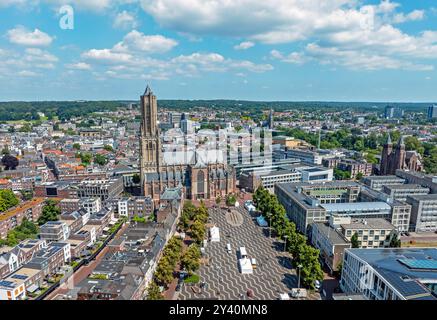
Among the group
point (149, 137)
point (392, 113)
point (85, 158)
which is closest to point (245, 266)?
point (149, 137)

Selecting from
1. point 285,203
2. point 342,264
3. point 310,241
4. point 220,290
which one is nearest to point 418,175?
point 285,203

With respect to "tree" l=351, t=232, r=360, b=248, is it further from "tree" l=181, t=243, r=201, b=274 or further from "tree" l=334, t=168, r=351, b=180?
"tree" l=334, t=168, r=351, b=180

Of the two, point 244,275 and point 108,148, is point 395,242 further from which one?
point 108,148

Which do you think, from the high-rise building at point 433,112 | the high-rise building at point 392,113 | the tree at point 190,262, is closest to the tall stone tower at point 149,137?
the tree at point 190,262

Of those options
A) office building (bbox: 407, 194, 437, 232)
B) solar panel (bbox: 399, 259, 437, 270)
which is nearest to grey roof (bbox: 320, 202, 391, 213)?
office building (bbox: 407, 194, 437, 232)
